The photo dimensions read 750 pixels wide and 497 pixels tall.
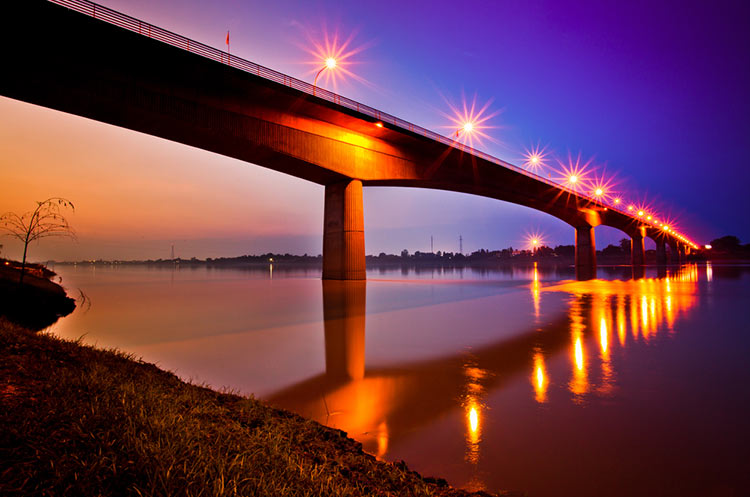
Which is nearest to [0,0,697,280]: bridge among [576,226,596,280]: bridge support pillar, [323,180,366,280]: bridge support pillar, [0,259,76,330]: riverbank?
[323,180,366,280]: bridge support pillar

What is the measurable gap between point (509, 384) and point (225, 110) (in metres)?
23.7

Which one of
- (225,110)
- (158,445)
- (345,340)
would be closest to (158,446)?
(158,445)

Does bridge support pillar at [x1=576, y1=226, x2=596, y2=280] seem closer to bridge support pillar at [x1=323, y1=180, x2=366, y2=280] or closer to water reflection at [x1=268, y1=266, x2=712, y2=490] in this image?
bridge support pillar at [x1=323, y1=180, x2=366, y2=280]

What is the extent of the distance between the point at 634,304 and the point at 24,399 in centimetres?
1868

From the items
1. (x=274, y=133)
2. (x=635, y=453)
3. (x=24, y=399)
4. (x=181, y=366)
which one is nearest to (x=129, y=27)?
(x=274, y=133)

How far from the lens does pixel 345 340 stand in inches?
348

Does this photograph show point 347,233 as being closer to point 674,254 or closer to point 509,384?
point 509,384

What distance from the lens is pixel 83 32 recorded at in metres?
17.1

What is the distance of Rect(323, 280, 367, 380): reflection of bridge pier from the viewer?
20.8 ft

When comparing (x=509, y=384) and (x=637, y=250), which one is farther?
(x=637, y=250)

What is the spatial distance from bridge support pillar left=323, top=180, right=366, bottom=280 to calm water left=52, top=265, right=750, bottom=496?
17.6m

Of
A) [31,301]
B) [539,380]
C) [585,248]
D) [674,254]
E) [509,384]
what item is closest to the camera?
[509,384]

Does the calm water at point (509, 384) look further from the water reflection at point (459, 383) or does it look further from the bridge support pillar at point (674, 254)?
the bridge support pillar at point (674, 254)

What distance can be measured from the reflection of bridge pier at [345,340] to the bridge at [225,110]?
14622 millimetres
